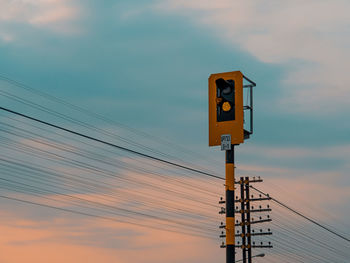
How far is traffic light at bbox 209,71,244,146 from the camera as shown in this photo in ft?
48.1

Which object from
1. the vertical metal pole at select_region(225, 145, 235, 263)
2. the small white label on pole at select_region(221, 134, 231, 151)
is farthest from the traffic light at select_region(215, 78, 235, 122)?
the vertical metal pole at select_region(225, 145, 235, 263)

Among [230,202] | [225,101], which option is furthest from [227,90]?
[230,202]

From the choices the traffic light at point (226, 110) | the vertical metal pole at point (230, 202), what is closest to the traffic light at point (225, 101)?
the traffic light at point (226, 110)

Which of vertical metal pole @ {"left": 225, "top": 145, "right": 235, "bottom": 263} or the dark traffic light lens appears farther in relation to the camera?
vertical metal pole @ {"left": 225, "top": 145, "right": 235, "bottom": 263}

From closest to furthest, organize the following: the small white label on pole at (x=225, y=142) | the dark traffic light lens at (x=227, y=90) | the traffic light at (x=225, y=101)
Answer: the traffic light at (x=225, y=101) < the dark traffic light lens at (x=227, y=90) < the small white label on pole at (x=225, y=142)

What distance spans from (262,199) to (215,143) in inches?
1293

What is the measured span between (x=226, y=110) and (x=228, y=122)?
301mm

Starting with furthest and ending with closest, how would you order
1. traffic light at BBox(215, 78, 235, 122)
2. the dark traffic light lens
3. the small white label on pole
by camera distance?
the small white label on pole, the dark traffic light lens, traffic light at BBox(215, 78, 235, 122)

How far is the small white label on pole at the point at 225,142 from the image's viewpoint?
588 inches

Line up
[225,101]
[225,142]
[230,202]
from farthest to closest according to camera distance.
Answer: [230,202]
[225,142]
[225,101]

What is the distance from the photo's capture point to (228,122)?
14805 mm

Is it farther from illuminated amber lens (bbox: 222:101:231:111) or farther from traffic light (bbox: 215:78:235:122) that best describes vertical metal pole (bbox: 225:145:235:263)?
illuminated amber lens (bbox: 222:101:231:111)

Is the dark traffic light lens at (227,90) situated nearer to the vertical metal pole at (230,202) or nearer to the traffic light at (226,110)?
the traffic light at (226,110)

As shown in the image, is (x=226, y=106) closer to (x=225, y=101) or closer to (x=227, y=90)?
(x=225, y=101)
